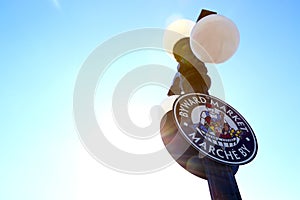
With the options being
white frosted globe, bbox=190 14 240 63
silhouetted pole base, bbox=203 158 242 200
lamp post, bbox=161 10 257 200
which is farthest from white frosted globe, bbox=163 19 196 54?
silhouetted pole base, bbox=203 158 242 200

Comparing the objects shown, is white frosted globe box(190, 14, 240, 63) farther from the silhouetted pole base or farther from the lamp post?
the silhouetted pole base

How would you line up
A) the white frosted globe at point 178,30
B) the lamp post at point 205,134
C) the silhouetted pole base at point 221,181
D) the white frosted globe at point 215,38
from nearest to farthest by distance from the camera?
1. the silhouetted pole base at point 221,181
2. the lamp post at point 205,134
3. the white frosted globe at point 215,38
4. the white frosted globe at point 178,30

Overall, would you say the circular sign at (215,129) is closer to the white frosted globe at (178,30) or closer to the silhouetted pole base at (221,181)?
the silhouetted pole base at (221,181)

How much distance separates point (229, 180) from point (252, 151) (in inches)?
20.0

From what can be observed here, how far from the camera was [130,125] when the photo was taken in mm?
2988

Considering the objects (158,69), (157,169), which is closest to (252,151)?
(157,169)

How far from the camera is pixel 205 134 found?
2.76 metres

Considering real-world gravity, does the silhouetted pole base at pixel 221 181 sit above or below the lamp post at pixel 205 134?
below

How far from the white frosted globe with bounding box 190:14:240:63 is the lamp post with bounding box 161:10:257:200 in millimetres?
472

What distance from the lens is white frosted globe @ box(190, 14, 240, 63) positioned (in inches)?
115

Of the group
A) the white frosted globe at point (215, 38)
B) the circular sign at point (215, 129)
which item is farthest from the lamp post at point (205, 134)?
the white frosted globe at point (215, 38)

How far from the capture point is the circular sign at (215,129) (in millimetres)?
2645

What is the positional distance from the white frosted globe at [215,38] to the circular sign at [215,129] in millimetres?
573

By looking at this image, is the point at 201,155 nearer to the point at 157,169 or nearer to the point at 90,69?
the point at 157,169
